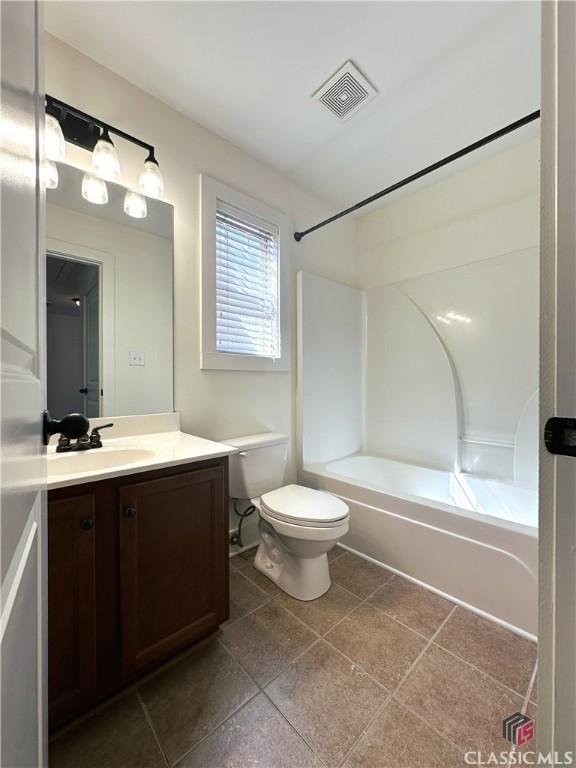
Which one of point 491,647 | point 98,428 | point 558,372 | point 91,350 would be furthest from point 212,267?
point 491,647

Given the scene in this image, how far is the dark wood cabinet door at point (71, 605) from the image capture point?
85 centimetres

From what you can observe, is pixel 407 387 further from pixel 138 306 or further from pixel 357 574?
pixel 138 306

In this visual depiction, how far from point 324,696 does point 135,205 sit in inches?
88.3

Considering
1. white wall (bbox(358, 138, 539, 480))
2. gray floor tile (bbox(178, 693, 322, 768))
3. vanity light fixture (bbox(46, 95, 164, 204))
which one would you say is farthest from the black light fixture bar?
gray floor tile (bbox(178, 693, 322, 768))

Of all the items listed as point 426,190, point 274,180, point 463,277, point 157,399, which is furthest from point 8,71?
point 426,190

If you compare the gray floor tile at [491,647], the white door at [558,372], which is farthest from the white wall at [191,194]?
the white door at [558,372]

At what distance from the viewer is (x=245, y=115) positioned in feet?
5.54

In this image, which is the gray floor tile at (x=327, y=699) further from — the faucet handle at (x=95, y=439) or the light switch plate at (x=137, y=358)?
the light switch plate at (x=137, y=358)

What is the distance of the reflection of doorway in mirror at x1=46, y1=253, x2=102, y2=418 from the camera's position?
1256mm

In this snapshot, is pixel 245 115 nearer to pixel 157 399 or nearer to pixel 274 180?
pixel 274 180

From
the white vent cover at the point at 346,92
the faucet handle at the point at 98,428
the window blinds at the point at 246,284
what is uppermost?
the white vent cover at the point at 346,92

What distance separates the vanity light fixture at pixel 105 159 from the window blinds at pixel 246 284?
1.97 ft

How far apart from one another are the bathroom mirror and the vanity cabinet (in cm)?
59

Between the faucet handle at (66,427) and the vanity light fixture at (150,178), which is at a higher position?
the vanity light fixture at (150,178)
